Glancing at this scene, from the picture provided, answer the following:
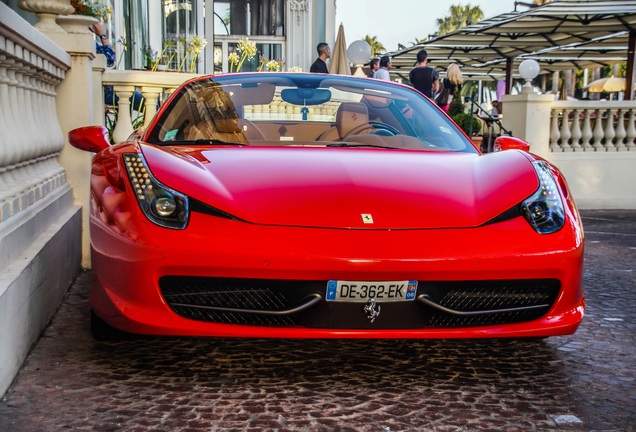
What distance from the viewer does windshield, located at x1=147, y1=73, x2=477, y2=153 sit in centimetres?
427

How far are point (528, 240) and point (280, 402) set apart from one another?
1108 mm

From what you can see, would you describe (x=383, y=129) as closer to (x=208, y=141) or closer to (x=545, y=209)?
(x=208, y=141)

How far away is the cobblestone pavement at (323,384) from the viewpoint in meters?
2.83

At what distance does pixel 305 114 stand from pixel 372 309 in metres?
1.81

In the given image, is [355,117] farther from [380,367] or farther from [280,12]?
[280,12]

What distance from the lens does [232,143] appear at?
408cm

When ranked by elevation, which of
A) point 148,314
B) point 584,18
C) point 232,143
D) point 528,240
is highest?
point 584,18

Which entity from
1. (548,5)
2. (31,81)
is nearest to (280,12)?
(548,5)

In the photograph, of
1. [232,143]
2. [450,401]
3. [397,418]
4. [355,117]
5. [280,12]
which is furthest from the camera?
[280,12]

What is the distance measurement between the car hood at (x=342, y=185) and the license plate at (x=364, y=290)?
0.75ft

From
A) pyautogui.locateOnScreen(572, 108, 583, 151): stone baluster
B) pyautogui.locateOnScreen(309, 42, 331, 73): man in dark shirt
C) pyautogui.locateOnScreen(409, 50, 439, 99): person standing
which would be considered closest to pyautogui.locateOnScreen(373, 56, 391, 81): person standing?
pyautogui.locateOnScreen(409, 50, 439, 99): person standing

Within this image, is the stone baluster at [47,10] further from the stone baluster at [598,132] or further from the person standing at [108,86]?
the stone baluster at [598,132]

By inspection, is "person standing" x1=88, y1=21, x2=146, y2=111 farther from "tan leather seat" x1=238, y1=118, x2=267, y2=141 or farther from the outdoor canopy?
the outdoor canopy

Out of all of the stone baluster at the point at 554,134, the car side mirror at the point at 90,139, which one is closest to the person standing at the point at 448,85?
the stone baluster at the point at 554,134
